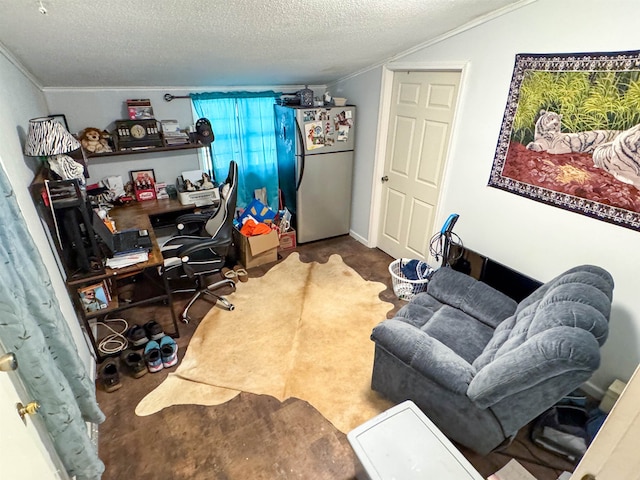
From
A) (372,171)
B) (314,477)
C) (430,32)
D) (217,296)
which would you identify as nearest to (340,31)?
(430,32)

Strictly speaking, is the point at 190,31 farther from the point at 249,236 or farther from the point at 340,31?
the point at 249,236

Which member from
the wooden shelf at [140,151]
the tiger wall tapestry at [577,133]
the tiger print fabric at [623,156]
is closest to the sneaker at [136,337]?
the wooden shelf at [140,151]

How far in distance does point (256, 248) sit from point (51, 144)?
6.12 ft

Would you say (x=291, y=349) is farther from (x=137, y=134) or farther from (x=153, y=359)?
(x=137, y=134)

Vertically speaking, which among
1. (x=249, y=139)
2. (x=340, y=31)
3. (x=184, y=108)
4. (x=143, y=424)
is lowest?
(x=143, y=424)

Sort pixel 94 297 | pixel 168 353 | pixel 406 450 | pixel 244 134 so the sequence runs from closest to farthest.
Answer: pixel 406 450
pixel 94 297
pixel 168 353
pixel 244 134

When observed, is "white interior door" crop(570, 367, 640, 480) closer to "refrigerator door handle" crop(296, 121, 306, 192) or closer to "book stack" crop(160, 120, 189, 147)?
"refrigerator door handle" crop(296, 121, 306, 192)

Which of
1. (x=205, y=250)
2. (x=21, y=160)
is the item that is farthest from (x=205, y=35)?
(x=205, y=250)

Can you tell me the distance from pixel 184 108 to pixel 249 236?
1.55 meters

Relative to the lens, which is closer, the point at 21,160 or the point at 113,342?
the point at 21,160

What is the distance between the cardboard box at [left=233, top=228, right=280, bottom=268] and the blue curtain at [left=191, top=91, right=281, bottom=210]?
820 mm

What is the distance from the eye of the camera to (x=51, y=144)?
186 cm

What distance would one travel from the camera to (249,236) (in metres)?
3.34

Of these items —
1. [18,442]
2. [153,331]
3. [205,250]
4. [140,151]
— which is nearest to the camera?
[18,442]
